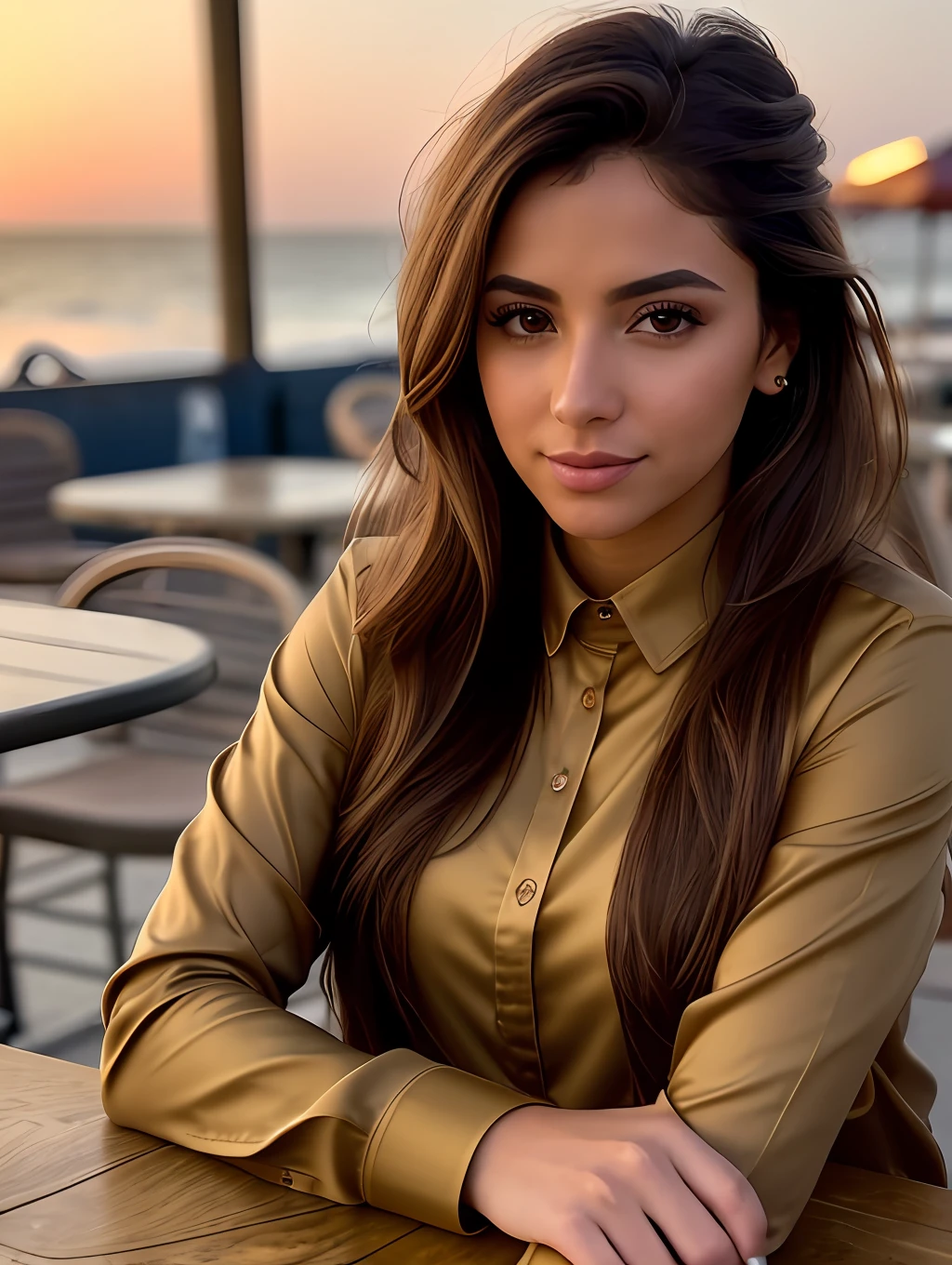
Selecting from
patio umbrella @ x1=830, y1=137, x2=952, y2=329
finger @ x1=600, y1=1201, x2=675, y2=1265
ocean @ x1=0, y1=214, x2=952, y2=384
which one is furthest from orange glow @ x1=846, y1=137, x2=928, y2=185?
ocean @ x1=0, y1=214, x2=952, y2=384

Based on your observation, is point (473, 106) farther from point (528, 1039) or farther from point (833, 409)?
point (528, 1039)

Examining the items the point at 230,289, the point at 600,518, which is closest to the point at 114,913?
the point at 600,518

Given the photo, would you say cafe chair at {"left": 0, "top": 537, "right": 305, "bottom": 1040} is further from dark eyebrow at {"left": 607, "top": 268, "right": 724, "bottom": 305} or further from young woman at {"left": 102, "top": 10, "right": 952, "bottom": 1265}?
dark eyebrow at {"left": 607, "top": 268, "right": 724, "bottom": 305}

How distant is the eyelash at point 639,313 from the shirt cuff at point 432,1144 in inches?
21.0

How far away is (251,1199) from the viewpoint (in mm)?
885

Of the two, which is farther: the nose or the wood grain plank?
the nose

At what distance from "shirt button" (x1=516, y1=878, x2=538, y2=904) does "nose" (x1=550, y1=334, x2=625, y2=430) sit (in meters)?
0.36

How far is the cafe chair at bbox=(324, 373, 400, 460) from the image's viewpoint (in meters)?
5.96

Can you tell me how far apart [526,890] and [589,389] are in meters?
0.39

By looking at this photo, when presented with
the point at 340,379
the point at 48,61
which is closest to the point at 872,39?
the point at 340,379

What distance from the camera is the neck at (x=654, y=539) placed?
1.17 metres

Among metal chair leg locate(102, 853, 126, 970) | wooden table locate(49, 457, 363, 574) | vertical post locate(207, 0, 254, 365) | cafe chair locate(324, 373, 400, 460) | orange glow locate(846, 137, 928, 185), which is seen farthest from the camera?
orange glow locate(846, 137, 928, 185)

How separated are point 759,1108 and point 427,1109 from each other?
212 mm

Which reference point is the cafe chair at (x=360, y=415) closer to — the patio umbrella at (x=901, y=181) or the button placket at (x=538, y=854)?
the patio umbrella at (x=901, y=181)
